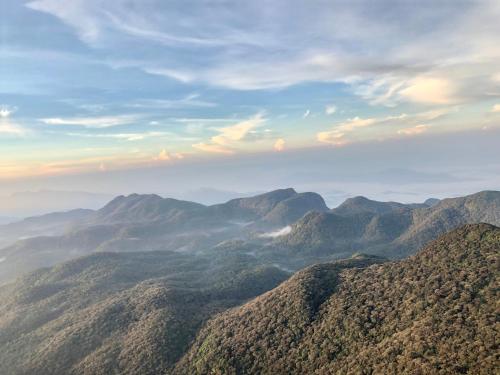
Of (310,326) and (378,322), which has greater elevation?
(378,322)

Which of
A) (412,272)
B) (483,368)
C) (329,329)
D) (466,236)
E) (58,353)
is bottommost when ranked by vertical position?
(58,353)

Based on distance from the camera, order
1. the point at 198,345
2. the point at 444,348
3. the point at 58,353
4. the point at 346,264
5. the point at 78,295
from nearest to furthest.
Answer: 1. the point at 444,348
2. the point at 198,345
3. the point at 58,353
4. the point at 346,264
5. the point at 78,295

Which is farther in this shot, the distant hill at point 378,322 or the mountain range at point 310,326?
the mountain range at point 310,326

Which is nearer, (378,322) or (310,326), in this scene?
(378,322)

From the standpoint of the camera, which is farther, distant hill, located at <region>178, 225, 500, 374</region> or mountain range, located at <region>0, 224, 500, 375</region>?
mountain range, located at <region>0, 224, 500, 375</region>

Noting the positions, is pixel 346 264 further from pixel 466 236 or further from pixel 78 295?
pixel 78 295

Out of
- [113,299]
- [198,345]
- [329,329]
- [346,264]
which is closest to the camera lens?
[329,329]

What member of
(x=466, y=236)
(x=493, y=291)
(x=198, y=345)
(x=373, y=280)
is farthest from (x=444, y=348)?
(x=198, y=345)

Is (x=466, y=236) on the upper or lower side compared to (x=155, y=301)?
upper
